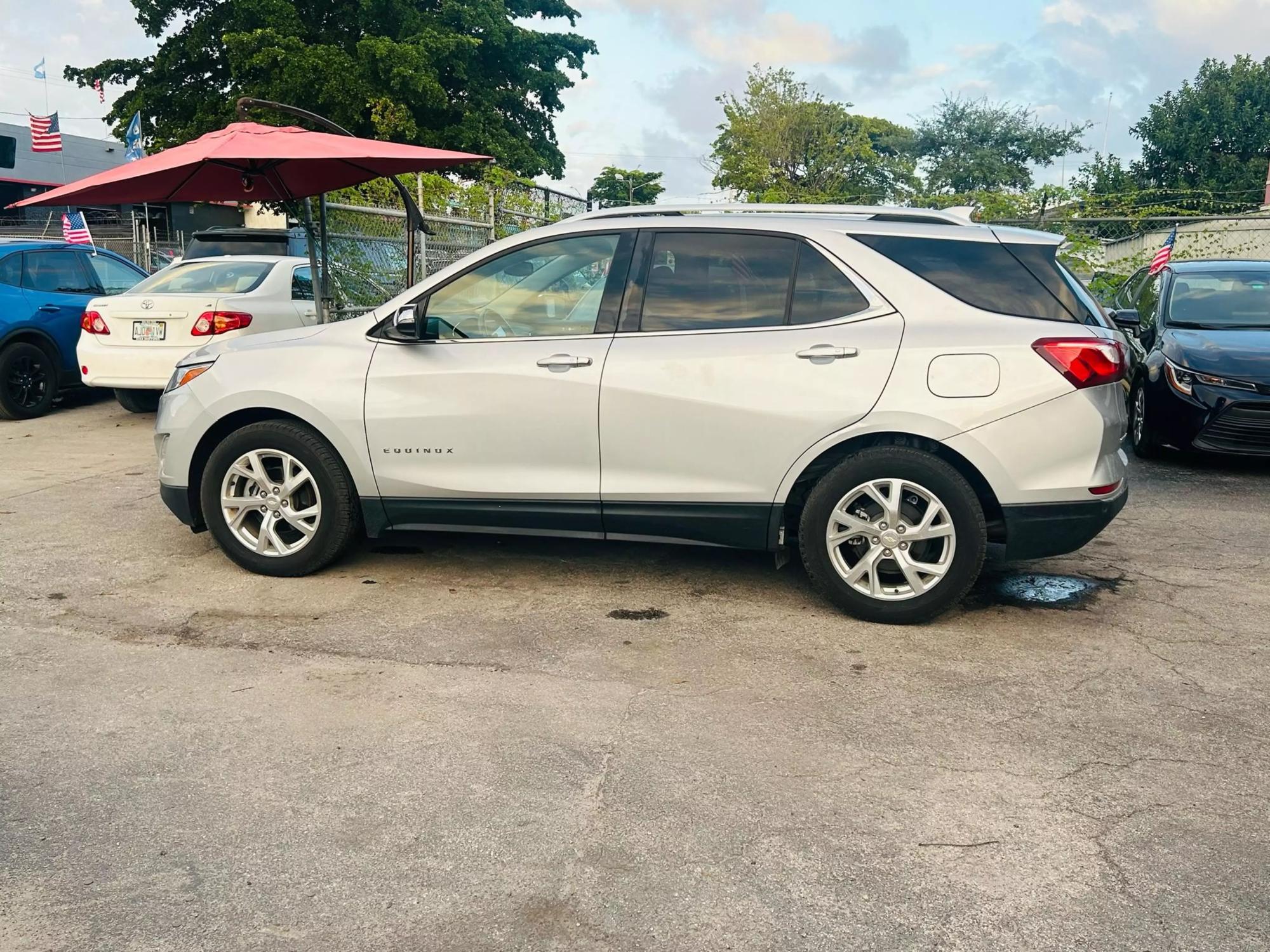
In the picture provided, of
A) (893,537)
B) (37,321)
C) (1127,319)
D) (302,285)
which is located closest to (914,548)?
(893,537)

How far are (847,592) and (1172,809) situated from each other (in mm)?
1782

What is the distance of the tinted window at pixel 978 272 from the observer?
4730mm

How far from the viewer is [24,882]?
2.81 metres

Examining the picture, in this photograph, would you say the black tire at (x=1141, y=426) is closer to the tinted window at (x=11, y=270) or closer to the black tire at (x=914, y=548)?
the black tire at (x=914, y=548)

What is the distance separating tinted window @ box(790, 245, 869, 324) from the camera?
4855 mm

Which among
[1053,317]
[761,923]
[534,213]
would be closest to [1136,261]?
[534,213]

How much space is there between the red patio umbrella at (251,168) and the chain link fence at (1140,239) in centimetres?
794

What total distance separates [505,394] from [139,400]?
745cm

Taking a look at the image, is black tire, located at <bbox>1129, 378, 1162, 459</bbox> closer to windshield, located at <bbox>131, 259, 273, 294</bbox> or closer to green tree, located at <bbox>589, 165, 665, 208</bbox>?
windshield, located at <bbox>131, 259, 273, 294</bbox>

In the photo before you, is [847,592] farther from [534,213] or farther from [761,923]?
[534,213]

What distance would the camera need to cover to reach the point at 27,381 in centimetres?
1077

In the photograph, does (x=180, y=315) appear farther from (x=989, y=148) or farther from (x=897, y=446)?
(x=989, y=148)

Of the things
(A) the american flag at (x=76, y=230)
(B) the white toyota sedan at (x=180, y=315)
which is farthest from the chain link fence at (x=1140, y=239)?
(A) the american flag at (x=76, y=230)

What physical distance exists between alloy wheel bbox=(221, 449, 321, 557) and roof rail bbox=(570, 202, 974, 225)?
6.07 feet
